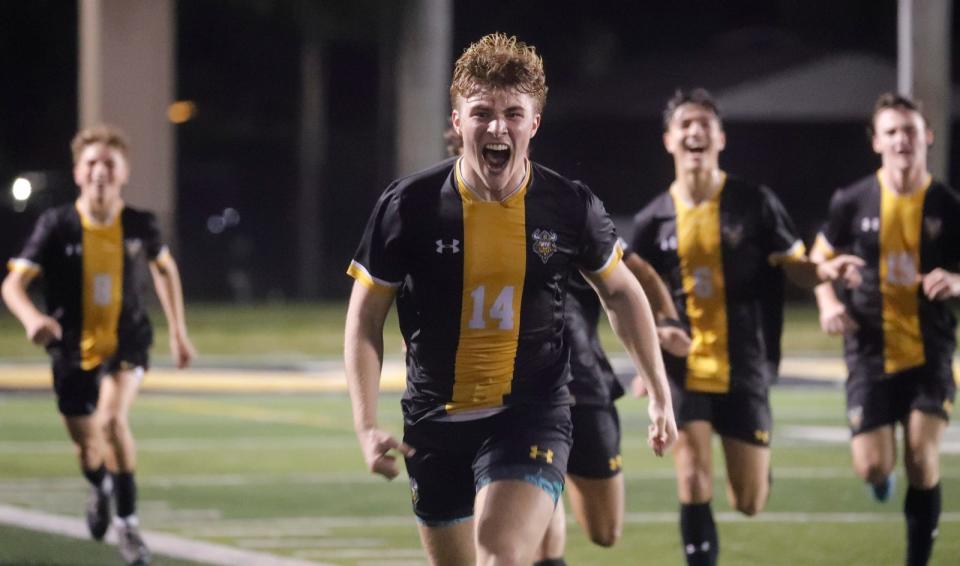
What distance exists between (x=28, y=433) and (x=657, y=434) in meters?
11.5

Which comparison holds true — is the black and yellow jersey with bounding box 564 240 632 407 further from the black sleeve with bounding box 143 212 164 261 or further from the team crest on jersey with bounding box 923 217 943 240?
the black sleeve with bounding box 143 212 164 261

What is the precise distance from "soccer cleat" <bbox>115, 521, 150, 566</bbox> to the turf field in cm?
15

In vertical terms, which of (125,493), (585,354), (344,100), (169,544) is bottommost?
(169,544)

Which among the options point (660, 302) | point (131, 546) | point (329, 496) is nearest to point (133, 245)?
point (131, 546)

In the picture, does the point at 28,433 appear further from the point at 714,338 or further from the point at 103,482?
the point at 714,338

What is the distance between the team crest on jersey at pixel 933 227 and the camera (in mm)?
10023

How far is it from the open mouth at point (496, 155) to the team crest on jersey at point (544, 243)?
0.29 metres

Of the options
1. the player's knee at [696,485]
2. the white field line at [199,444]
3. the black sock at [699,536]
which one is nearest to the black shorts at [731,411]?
the player's knee at [696,485]

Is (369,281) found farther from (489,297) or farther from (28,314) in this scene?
(28,314)

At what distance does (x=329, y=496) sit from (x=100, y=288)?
2.51 m

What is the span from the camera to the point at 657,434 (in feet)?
22.4

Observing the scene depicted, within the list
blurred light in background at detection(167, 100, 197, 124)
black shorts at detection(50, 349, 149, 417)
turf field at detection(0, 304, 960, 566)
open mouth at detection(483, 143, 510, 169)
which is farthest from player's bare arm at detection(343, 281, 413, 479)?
blurred light in background at detection(167, 100, 197, 124)

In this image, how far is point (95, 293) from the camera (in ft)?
38.0

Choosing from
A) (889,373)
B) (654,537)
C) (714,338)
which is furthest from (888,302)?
(654,537)
